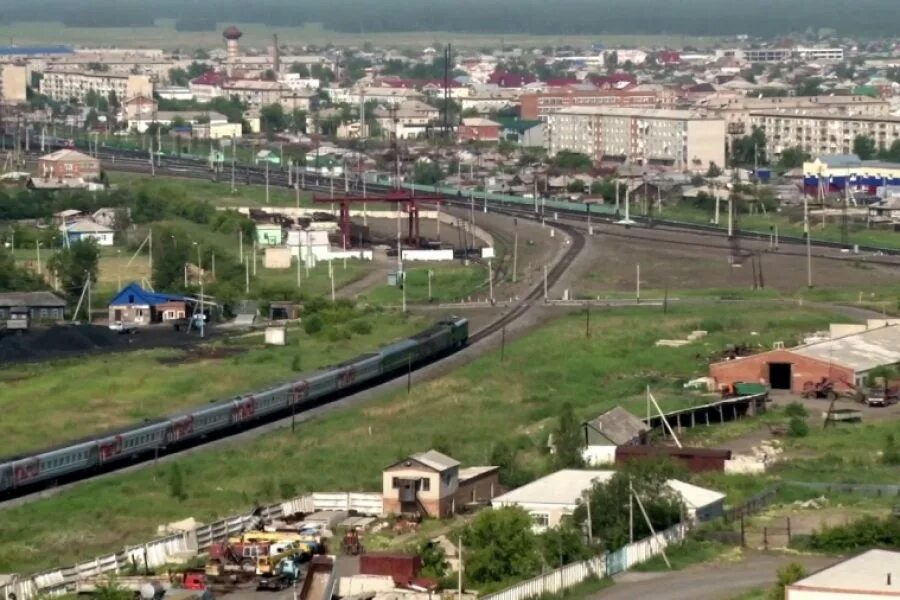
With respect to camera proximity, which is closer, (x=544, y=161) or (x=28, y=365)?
(x=28, y=365)

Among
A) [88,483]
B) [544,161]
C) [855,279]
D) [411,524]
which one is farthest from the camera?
[544,161]

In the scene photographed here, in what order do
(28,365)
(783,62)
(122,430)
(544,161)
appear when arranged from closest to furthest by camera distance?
(122,430), (28,365), (544,161), (783,62)

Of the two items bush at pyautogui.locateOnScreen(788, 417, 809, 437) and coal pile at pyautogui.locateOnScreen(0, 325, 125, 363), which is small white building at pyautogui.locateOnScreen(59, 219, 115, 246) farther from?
bush at pyautogui.locateOnScreen(788, 417, 809, 437)

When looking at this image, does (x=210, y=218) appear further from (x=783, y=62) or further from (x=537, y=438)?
(x=783, y=62)

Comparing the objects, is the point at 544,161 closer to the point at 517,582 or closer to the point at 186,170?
the point at 186,170

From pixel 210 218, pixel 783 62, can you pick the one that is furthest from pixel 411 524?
pixel 783 62

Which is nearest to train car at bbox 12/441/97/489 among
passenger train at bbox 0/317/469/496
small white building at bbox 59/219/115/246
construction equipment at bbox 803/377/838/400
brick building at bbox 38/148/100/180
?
passenger train at bbox 0/317/469/496
